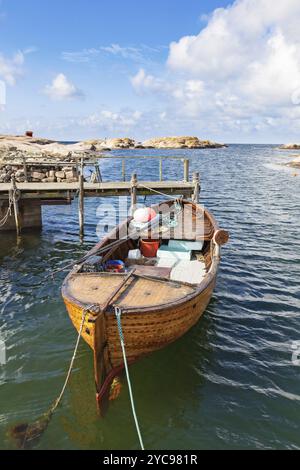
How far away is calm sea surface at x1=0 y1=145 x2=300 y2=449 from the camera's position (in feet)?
21.9

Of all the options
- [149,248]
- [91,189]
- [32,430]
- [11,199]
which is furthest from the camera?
[91,189]

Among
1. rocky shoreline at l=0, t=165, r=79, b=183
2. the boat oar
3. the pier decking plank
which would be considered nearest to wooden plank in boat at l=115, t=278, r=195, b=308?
the boat oar

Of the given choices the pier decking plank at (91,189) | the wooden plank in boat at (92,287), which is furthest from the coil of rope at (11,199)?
the wooden plank in boat at (92,287)

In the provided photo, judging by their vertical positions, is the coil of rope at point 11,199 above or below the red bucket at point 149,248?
above

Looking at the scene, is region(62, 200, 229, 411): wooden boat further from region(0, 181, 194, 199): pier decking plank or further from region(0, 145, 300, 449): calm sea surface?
region(0, 181, 194, 199): pier decking plank

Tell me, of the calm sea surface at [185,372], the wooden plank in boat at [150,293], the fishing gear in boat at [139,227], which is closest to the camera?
the calm sea surface at [185,372]

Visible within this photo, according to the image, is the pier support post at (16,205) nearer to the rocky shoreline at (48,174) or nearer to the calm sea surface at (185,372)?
the calm sea surface at (185,372)

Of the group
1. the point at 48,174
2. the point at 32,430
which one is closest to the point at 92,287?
the point at 32,430

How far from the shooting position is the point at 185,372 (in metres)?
8.39

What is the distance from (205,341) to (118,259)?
3970 mm

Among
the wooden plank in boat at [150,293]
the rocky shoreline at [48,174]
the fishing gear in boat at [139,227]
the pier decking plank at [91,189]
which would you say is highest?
the rocky shoreline at [48,174]

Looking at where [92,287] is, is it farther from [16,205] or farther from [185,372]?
[16,205]

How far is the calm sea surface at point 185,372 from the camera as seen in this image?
6660mm
